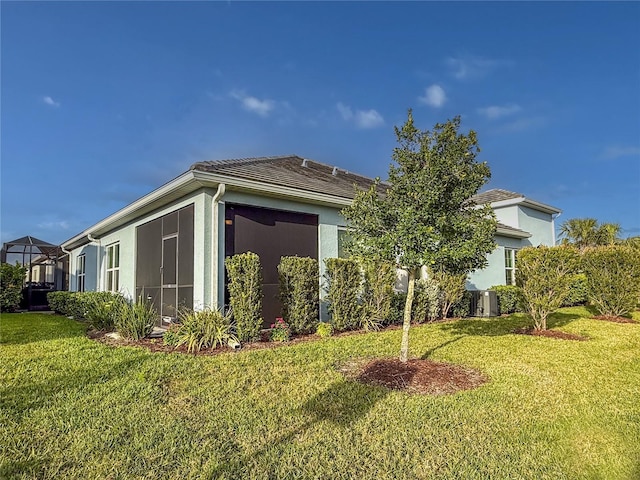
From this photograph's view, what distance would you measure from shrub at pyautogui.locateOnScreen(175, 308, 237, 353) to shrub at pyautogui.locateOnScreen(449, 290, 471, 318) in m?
7.76

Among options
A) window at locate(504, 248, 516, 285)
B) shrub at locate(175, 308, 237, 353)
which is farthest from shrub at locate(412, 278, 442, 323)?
window at locate(504, 248, 516, 285)

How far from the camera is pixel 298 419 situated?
3.58 m

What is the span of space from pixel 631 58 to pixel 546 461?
48.3 feet

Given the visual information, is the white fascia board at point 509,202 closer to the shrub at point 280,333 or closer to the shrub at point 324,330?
the shrub at point 324,330

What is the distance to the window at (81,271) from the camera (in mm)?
17547

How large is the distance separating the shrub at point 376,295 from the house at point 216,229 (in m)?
1.26

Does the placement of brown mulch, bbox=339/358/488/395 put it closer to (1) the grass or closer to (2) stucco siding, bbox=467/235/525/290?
(1) the grass

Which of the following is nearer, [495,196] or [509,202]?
[509,202]

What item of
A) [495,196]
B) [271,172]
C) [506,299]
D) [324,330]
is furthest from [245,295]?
[495,196]

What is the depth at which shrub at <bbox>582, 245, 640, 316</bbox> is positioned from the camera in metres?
11.1

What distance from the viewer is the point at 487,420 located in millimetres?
3568

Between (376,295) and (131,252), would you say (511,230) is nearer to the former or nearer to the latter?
(376,295)

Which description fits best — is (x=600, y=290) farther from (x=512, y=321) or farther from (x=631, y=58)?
(x=631, y=58)

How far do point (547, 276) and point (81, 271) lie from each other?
19.3 m
